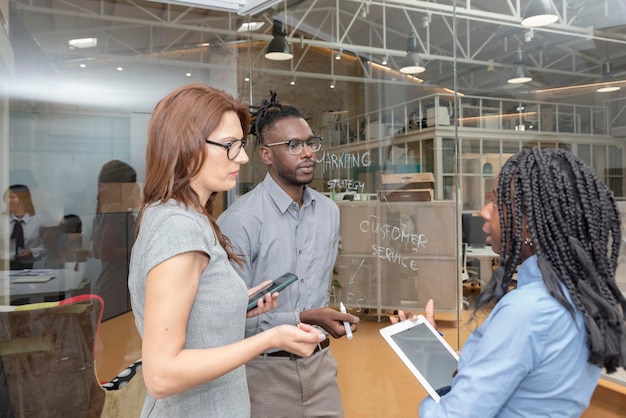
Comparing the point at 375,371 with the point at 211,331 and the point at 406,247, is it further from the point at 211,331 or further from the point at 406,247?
the point at 211,331

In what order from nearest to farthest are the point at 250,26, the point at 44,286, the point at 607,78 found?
the point at 607,78 < the point at 44,286 < the point at 250,26

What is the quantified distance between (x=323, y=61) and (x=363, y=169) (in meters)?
0.99

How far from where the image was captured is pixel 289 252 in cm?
222

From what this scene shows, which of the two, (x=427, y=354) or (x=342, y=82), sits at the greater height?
(x=342, y=82)

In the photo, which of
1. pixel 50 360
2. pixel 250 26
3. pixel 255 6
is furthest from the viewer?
pixel 250 26

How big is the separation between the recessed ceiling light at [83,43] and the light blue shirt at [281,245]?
245cm

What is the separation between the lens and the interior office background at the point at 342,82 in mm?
2895

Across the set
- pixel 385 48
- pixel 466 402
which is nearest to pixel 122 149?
pixel 385 48

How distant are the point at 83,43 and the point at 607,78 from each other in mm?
3544

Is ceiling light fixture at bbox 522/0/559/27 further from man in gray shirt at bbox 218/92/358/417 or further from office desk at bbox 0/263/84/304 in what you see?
office desk at bbox 0/263/84/304

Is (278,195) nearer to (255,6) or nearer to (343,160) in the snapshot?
(343,160)

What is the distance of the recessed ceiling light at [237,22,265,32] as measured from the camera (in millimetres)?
4637

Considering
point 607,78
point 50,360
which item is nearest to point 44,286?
point 50,360

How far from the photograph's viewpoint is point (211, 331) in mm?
1253
